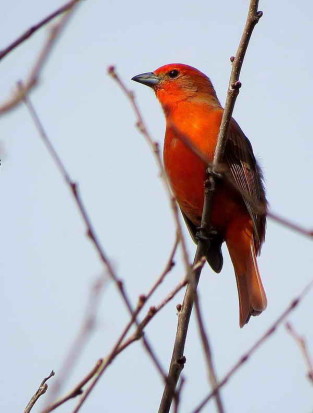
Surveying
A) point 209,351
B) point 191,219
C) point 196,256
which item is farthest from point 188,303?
point 191,219

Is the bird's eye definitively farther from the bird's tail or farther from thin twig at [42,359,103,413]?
thin twig at [42,359,103,413]

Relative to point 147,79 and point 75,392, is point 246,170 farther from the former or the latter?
point 75,392

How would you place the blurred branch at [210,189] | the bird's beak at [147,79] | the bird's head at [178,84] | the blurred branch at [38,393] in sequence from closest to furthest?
the blurred branch at [38,393]
the blurred branch at [210,189]
the bird's head at [178,84]
the bird's beak at [147,79]

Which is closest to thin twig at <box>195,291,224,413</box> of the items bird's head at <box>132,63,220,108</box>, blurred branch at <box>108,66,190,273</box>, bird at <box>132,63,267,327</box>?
blurred branch at <box>108,66,190,273</box>

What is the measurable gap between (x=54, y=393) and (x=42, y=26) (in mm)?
1176

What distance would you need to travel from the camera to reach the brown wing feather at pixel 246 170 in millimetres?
5613

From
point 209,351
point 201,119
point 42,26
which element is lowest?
point 201,119

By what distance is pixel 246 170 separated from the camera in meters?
5.77

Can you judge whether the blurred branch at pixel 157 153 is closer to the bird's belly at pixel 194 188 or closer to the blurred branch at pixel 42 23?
the blurred branch at pixel 42 23

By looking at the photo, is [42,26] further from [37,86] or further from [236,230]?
[236,230]

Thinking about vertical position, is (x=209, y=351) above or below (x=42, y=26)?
below

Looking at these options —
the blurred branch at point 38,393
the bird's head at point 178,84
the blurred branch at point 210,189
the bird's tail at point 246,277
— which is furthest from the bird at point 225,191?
the blurred branch at point 38,393

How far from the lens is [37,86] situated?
6.68ft

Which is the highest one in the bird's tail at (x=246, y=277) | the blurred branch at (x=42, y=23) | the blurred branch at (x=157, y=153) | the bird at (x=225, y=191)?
the blurred branch at (x=42, y=23)
